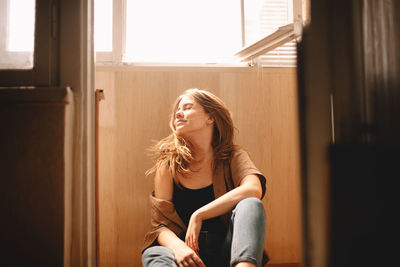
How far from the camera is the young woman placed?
38.2 inches

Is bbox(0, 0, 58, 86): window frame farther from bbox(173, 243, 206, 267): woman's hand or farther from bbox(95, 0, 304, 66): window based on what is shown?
bbox(95, 0, 304, 66): window

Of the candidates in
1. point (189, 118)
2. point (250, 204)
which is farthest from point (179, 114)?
point (250, 204)

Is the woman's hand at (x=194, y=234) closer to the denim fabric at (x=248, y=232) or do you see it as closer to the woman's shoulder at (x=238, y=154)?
the denim fabric at (x=248, y=232)

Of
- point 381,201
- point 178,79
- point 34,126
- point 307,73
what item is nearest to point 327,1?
point 307,73

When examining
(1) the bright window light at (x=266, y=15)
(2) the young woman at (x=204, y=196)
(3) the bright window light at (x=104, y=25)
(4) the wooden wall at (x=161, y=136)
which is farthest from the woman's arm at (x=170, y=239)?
(1) the bright window light at (x=266, y=15)

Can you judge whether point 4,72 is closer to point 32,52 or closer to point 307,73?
point 32,52

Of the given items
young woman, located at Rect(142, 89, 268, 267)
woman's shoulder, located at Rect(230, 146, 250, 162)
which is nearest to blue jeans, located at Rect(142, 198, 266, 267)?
young woman, located at Rect(142, 89, 268, 267)

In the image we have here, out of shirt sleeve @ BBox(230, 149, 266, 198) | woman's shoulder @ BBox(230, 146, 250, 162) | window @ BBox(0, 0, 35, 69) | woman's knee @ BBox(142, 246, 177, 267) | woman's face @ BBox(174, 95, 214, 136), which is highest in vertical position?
window @ BBox(0, 0, 35, 69)

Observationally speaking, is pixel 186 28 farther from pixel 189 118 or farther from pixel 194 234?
pixel 194 234

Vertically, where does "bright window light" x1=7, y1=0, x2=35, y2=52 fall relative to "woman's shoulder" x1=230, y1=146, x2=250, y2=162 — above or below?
above

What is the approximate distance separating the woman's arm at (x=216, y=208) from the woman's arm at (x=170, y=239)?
4 centimetres

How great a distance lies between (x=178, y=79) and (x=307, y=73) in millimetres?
1166

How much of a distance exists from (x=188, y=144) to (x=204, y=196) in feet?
0.81

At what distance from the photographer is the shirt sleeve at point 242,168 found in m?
1.21
